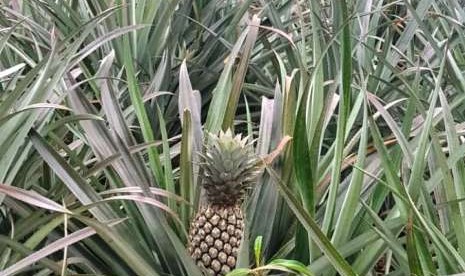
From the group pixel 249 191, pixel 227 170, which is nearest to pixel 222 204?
pixel 227 170

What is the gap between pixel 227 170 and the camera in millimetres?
1281

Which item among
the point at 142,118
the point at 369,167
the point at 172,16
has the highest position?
the point at 172,16

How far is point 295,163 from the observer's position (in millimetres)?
1284

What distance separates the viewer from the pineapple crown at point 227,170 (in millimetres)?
1282

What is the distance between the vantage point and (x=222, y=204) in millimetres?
1313

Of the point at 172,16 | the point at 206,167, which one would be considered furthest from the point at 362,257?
the point at 172,16

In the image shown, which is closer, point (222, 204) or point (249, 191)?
point (222, 204)

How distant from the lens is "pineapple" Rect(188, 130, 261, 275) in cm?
128

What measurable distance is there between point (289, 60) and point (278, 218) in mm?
849

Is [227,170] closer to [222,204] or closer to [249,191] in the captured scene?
[222,204]

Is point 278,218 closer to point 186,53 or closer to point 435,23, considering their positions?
point 186,53

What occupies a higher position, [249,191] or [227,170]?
[227,170]

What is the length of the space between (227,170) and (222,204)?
0.07m

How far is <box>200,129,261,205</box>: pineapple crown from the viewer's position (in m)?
1.28
